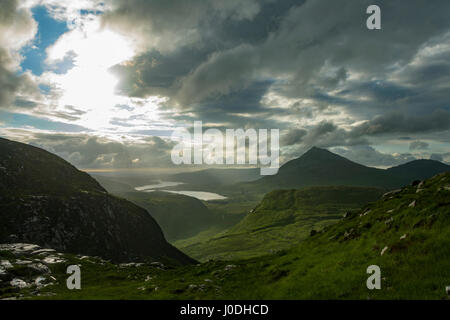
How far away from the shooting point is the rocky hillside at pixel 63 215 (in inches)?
4301

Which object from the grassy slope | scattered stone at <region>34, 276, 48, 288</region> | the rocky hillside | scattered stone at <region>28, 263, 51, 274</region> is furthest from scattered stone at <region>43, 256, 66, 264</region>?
the rocky hillside

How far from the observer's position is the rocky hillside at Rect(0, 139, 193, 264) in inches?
4301

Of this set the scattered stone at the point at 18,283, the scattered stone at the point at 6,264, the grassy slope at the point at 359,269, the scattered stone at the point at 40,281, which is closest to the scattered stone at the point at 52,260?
the scattered stone at the point at 6,264

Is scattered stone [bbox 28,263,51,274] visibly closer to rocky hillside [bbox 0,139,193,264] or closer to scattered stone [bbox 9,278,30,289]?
scattered stone [bbox 9,278,30,289]

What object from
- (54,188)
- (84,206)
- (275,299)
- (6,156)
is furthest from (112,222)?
(275,299)

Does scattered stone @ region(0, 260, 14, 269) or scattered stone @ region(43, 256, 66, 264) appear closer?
scattered stone @ region(0, 260, 14, 269)

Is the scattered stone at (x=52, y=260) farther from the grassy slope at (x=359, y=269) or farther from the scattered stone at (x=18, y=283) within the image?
the grassy slope at (x=359, y=269)

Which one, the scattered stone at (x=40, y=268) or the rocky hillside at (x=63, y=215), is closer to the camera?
the scattered stone at (x=40, y=268)

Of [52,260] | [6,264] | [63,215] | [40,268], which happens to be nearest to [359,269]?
[40,268]

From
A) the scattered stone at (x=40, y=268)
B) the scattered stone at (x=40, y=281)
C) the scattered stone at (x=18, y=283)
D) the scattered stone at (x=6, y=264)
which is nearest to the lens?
the scattered stone at (x=18, y=283)

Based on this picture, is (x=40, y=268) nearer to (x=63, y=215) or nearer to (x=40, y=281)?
(x=40, y=281)
